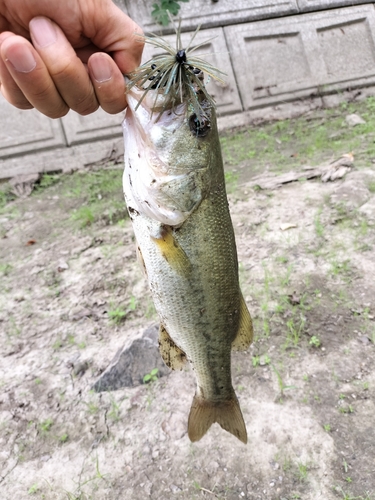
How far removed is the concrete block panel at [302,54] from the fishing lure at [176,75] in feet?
20.2

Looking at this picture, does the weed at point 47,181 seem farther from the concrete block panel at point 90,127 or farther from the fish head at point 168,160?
the fish head at point 168,160

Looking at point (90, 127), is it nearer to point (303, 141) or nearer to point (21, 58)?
point (303, 141)

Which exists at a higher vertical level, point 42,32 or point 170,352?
point 42,32

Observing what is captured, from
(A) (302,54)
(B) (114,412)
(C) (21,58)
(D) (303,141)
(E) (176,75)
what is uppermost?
(A) (302,54)

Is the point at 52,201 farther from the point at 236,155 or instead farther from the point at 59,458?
the point at 59,458

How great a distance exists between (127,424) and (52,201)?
13.2 ft

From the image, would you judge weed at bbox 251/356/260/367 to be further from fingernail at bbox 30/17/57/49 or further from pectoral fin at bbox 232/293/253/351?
fingernail at bbox 30/17/57/49

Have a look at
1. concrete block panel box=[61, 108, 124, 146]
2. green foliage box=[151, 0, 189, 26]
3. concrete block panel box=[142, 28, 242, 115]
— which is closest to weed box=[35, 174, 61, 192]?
concrete block panel box=[61, 108, 124, 146]

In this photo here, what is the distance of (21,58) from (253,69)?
674 centimetres

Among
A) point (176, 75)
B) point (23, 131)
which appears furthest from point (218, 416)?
point (23, 131)

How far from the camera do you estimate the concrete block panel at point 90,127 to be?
6598mm

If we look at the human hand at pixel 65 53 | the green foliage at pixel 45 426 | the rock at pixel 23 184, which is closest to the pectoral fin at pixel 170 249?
the human hand at pixel 65 53

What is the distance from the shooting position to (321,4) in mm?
7426

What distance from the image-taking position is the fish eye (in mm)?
1473
